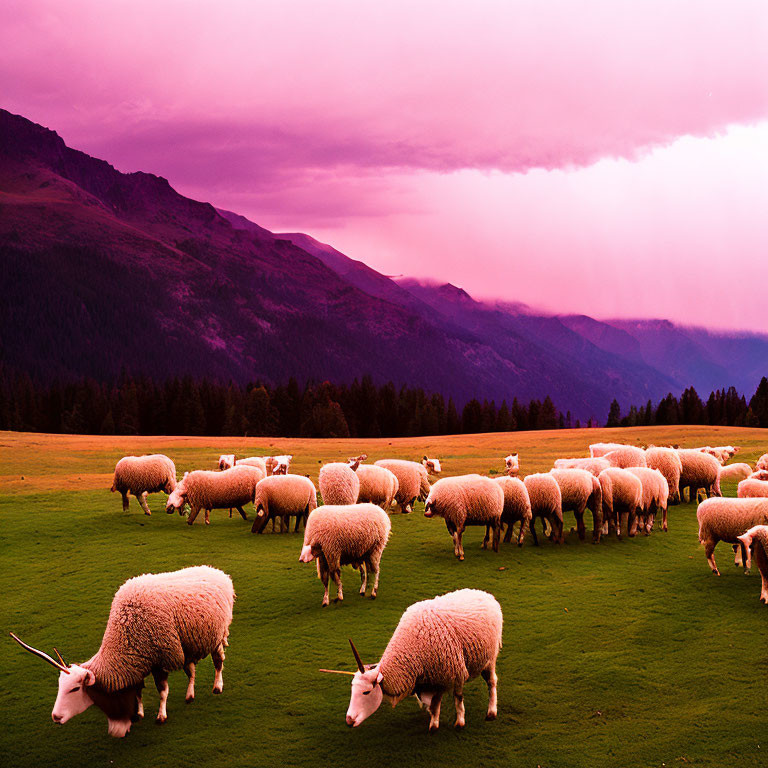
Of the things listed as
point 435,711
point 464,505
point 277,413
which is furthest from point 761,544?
point 277,413

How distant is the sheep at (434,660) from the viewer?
993 cm

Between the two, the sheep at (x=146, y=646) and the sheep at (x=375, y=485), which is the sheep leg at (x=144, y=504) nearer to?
the sheep at (x=375, y=485)

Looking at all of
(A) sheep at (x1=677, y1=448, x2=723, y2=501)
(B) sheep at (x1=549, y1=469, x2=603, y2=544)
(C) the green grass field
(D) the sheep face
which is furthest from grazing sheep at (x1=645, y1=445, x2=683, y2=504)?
(D) the sheep face

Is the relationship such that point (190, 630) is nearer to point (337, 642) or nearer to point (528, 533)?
point (337, 642)

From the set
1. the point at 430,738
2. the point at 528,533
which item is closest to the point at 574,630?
the point at 430,738

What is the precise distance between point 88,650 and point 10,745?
3051 millimetres

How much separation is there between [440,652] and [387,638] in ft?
9.96

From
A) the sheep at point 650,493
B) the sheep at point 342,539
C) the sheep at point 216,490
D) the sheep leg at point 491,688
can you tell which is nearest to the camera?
the sheep leg at point 491,688

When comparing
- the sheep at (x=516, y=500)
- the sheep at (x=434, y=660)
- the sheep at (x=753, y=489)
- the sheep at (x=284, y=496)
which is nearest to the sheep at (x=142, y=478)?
the sheep at (x=284, y=496)

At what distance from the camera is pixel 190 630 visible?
36.3 ft

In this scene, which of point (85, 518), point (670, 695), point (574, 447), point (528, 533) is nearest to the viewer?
point (670, 695)

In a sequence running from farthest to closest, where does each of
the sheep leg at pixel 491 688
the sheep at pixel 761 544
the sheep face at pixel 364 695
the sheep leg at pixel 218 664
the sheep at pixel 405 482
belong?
the sheep at pixel 405 482 → the sheep at pixel 761 544 → the sheep leg at pixel 218 664 → the sheep leg at pixel 491 688 → the sheep face at pixel 364 695

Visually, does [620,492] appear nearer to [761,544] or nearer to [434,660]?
[761,544]

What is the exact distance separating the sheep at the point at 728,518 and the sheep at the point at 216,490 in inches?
539
